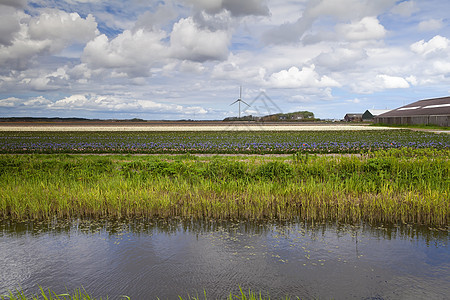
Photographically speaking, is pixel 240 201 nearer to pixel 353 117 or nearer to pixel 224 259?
pixel 224 259

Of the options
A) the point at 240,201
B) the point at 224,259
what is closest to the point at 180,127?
the point at 240,201

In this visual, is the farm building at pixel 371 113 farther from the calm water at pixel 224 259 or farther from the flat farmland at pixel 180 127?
the calm water at pixel 224 259

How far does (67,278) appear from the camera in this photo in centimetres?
563

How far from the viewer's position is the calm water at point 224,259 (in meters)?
5.30

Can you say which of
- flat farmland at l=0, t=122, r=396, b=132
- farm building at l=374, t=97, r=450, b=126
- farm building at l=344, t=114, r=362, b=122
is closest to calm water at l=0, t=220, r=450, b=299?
flat farmland at l=0, t=122, r=396, b=132

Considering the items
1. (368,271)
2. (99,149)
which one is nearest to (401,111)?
(99,149)

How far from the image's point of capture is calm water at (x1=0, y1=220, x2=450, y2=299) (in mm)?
5305

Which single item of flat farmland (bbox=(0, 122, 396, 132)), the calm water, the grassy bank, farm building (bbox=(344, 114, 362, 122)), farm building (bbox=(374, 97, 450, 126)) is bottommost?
the calm water

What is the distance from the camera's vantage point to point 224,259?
20.9 ft

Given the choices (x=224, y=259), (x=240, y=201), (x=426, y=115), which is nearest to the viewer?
(x=224, y=259)

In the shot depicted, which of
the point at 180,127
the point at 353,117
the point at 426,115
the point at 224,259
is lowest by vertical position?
the point at 224,259

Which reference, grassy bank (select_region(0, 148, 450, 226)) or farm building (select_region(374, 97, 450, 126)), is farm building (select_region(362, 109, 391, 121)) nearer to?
farm building (select_region(374, 97, 450, 126))

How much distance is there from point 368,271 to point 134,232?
17.4 feet

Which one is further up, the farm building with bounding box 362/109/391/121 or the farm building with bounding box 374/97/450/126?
the farm building with bounding box 362/109/391/121
